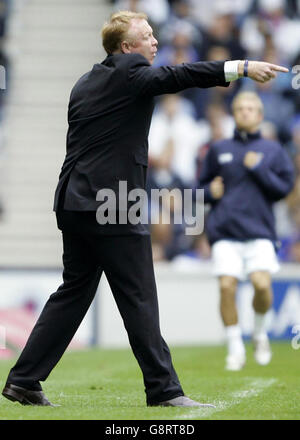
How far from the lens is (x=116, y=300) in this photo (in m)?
5.88

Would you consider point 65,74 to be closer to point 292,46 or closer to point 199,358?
point 292,46

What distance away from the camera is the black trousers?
19.1 feet

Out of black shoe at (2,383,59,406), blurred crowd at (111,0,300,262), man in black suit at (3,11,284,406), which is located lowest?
black shoe at (2,383,59,406)

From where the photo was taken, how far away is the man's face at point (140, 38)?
590 cm

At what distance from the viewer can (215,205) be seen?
32.3ft

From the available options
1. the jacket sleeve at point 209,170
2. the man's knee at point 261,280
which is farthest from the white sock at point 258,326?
the jacket sleeve at point 209,170

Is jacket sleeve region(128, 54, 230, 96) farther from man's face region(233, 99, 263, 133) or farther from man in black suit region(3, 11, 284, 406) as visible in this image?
man's face region(233, 99, 263, 133)

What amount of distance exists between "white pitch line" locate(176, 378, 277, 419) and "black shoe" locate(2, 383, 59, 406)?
2.89 ft

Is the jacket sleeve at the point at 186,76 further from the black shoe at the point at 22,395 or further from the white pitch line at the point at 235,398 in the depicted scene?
the black shoe at the point at 22,395

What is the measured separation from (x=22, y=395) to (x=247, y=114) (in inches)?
174

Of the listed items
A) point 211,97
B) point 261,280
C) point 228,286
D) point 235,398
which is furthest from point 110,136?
point 211,97

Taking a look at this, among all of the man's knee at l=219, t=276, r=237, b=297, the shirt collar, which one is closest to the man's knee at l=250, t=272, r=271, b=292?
the man's knee at l=219, t=276, r=237, b=297

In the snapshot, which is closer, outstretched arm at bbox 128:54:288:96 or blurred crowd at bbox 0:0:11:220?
outstretched arm at bbox 128:54:288:96
